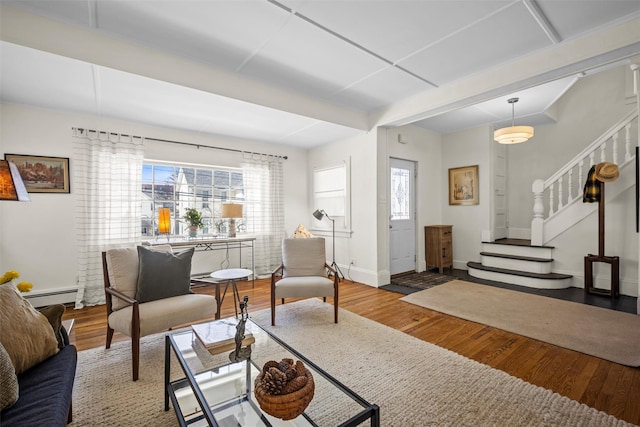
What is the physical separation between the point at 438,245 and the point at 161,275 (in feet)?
15.3

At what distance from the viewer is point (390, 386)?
1883 mm

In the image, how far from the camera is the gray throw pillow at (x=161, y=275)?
2354mm

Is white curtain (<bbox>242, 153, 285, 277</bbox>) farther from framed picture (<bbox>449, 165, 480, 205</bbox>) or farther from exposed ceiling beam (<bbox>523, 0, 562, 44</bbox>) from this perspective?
exposed ceiling beam (<bbox>523, 0, 562, 44</bbox>)

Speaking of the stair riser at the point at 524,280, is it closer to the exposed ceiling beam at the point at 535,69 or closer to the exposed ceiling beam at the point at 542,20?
the exposed ceiling beam at the point at 535,69

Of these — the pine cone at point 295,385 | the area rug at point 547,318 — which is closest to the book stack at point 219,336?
the pine cone at point 295,385

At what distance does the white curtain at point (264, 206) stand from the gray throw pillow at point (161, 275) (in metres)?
2.51

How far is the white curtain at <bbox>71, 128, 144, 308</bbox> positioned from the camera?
11.7 feet

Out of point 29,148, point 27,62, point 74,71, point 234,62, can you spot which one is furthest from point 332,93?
point 29,148

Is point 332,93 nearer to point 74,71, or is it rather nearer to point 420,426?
Result: point 74,71

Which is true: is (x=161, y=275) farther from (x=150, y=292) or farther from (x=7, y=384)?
(x=7, y=384)

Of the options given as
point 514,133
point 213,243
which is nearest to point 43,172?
point 213,243

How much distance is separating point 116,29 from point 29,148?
2143mm

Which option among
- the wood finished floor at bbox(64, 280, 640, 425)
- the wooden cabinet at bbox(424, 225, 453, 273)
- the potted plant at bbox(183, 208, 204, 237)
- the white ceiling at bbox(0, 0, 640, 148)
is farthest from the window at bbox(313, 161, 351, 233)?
the potted plant at bbox(183, 208, 204, 237)

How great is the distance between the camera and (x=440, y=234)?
5.28 metres
